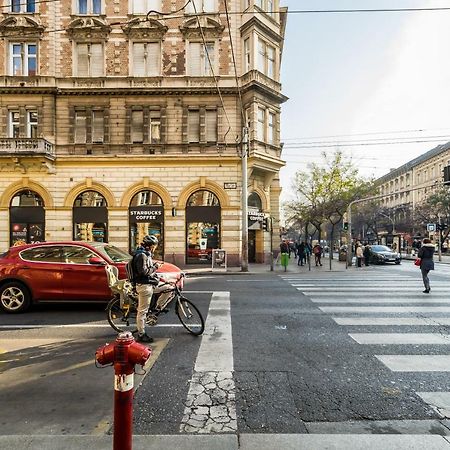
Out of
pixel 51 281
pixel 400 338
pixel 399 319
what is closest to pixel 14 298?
pixel 51 281

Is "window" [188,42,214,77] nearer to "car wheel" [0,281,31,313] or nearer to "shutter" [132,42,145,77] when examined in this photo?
"shutter" [132,42,145,77]

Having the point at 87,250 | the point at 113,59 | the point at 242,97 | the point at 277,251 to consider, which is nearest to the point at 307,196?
the point at 277,251

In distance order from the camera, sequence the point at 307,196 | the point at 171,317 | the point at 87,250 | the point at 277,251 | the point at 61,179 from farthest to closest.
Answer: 1. the point at 307,196
2. the point at 277,251
3. the point at 61,179
4. the point at 87,250
5. the point at 171,317

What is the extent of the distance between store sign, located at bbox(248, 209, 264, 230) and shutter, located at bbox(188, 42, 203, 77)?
9.39 m

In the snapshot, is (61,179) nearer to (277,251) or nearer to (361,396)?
(277,251)

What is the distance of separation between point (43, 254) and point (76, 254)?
0.79 metres

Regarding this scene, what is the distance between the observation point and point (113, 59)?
67.6 ft

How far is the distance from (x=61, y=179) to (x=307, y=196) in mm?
22940

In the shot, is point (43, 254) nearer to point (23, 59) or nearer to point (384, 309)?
point (384, 309)

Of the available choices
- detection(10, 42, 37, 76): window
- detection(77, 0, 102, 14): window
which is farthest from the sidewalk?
detection(77, 0, 102, 14): window

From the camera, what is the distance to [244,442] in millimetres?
2721

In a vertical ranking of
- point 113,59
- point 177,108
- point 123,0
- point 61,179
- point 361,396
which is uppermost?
point 123,0

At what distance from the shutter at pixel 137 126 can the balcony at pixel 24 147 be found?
16.5 ft

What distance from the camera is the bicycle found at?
589cm
